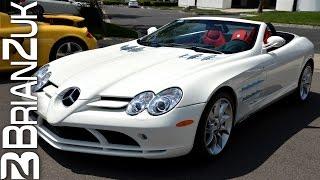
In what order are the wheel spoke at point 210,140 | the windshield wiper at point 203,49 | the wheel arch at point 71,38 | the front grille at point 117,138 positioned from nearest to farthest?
the front grille at point 117,138 → the wheel spoke at point 210,140 → the windshield wiper at point 203,49 → the wheel arch at point 71,38

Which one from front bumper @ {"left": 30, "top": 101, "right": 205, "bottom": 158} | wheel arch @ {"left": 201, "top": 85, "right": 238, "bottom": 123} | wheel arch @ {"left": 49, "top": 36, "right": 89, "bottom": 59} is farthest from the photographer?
wheel arch @ {"left": 49, "top": 36, "right": 89, "bottom": 59}

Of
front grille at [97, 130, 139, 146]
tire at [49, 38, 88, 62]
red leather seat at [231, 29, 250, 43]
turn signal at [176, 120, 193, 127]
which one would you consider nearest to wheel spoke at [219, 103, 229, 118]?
turn signal at [176, 120, 193, 127]

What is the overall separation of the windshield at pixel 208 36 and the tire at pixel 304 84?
1365 millimetres

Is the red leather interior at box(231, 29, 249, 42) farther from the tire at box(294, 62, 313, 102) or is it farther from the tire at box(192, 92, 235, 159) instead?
the tire at box(294, 62, 313, 102)

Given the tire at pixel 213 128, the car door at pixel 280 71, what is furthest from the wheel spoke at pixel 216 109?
the car door at pixel 280 71

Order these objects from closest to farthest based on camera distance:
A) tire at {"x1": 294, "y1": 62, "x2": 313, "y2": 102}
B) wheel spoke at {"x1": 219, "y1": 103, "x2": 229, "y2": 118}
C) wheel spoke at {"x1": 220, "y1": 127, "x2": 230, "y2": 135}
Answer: wheel spoke at {"x1": 219, "y1": 103, "x2": 229, "y2": 118}
wheel spoke at {"x1": 220, "y1": 127, "x2": 230, "y2": 135}
tire at {"x1": 294, "y1": 62, "x2": 313, "y2": 102}

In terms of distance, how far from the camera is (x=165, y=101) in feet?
12.8

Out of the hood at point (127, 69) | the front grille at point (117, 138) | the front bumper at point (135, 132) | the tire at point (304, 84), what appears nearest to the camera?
the front bumper at point (135, 132)

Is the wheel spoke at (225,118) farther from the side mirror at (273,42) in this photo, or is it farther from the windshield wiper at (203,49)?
the side mirror at (273,42)

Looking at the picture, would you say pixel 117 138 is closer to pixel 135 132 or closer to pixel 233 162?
pixel 135 132

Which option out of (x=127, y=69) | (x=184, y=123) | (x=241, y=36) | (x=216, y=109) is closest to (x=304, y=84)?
(x=241, y=36)

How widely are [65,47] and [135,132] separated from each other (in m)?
4.59

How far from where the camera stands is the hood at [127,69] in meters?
4.05

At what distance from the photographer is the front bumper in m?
3.80
